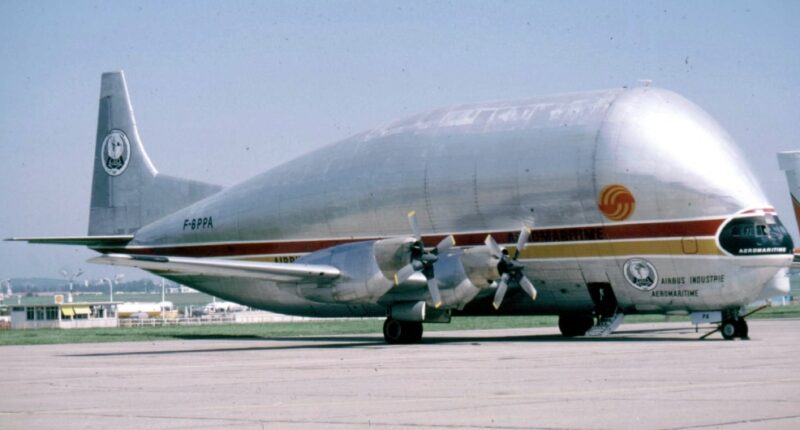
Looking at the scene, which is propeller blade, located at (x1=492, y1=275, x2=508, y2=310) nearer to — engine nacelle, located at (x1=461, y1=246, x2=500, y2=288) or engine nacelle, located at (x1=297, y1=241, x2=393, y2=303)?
engine nacelle, located at (x1=461, y1=246, x2=500, y2=288)

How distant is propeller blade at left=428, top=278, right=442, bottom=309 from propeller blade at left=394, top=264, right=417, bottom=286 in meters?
0.61

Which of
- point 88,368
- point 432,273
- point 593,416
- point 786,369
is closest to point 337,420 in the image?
point 593,416

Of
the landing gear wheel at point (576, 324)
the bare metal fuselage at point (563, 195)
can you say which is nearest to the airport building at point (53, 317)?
the bare metal fuselage at point (563, 195)

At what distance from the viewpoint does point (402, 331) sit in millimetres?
30812

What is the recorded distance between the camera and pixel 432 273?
2925 cm

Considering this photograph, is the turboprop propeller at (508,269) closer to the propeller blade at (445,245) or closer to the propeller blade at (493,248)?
the propeller blade at (493,248)

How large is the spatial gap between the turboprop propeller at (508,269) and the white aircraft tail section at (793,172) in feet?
75.1

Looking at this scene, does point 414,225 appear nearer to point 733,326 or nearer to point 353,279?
→ point 353,279

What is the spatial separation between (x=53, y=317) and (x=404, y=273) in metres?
39.6

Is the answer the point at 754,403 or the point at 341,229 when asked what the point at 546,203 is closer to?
the point at 341,229


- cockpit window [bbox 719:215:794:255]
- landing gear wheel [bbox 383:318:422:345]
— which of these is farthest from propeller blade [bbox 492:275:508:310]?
cockpit window [bbox 719:215:794:255]

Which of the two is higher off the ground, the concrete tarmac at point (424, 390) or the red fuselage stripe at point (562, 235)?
the red fuselage stripe at point (562, 235)

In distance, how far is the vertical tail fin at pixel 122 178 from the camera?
42.1 metres

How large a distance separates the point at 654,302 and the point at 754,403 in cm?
1847
